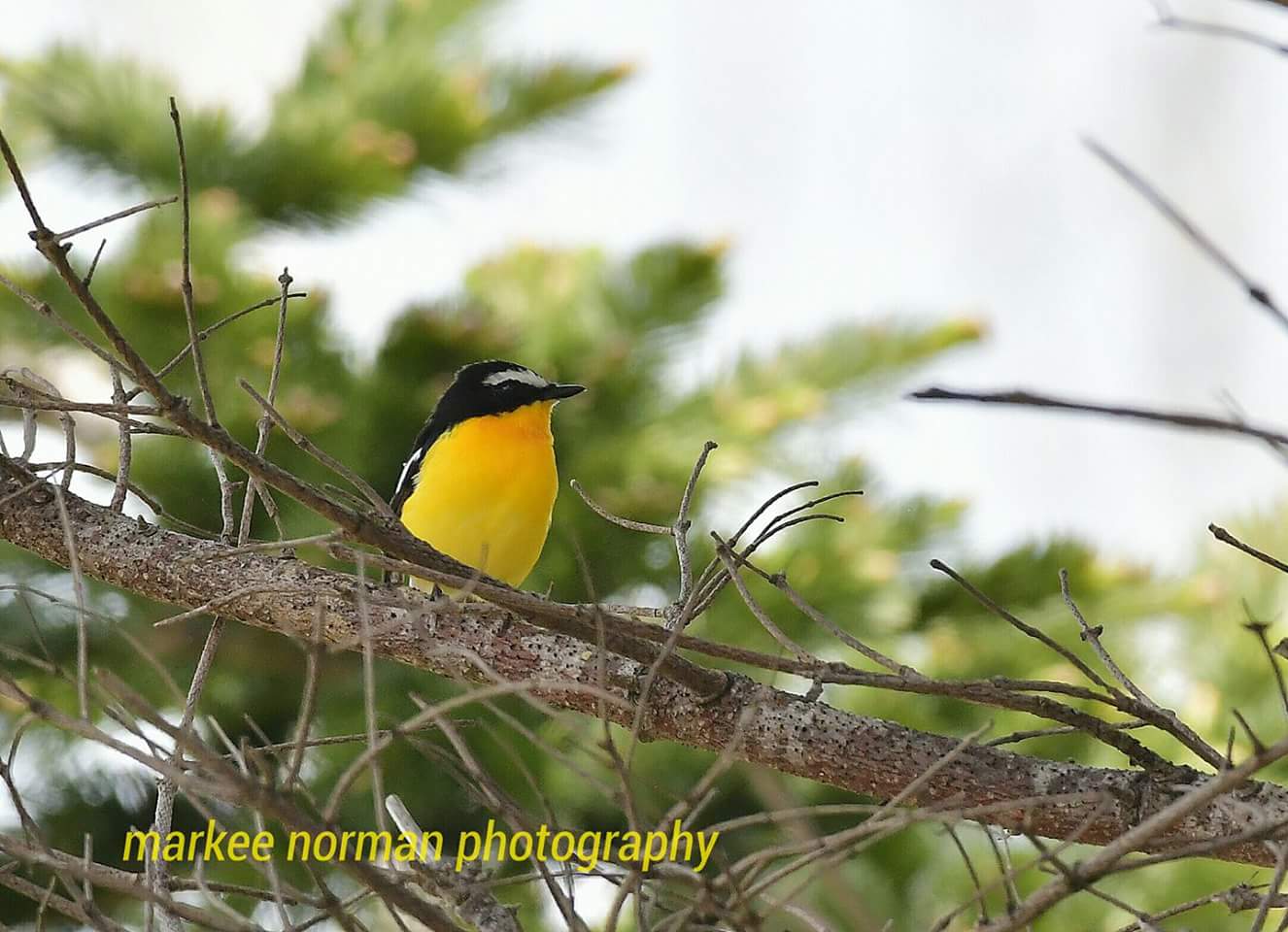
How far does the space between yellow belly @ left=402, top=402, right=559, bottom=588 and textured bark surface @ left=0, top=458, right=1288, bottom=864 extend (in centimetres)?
127

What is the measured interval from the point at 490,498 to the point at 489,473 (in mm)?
63

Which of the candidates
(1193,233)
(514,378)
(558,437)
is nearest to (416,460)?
(514,378)

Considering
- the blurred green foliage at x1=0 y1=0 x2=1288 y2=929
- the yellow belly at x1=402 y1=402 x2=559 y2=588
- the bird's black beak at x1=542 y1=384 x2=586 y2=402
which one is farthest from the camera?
the blurred green foliage at x1=0 y1=0 x2=1288 y2=929

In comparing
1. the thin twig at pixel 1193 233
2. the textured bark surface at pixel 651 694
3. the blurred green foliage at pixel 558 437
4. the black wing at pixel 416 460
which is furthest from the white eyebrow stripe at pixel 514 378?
the thin twig at pixel 1193 233

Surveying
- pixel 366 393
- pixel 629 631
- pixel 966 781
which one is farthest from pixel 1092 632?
pixel 366 393

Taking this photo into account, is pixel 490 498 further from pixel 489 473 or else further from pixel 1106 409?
pixel 1106 409

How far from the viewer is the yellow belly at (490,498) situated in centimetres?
302

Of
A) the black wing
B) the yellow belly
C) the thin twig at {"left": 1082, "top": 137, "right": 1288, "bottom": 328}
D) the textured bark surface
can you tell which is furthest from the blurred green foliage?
the thin twig at {"left": 1082, "top": 137, "right": 1288, "bottom": 328}

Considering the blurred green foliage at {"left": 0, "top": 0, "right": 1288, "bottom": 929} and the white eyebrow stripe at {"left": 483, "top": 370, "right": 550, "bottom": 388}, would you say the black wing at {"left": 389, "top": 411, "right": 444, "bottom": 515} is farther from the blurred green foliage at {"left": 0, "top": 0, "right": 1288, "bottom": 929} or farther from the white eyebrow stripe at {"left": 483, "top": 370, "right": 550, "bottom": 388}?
the blurred green foliage at {"left": 0, "top": 0, "right": 1288, "bottom": 929}

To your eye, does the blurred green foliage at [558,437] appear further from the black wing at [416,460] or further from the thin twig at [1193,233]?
the thin twig at [1193,233]

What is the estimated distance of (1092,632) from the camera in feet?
4.50

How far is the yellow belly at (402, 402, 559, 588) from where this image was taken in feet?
9.89

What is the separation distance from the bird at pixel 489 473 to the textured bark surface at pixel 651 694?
124 centimetres

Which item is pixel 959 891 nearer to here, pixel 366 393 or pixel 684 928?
pixel 366 393
